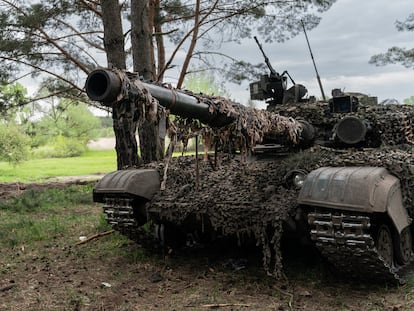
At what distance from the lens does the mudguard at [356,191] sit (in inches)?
172

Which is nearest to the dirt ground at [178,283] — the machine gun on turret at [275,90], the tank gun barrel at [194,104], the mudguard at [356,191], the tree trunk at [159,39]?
the mudguard at [356,191]

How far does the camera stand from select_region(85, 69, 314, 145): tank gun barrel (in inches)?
140

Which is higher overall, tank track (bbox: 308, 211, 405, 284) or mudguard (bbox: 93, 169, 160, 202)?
mudguard (bbox: 93, 169, 160, 202)

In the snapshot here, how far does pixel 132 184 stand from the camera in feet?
19.3

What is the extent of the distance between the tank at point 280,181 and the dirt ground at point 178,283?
24 cm

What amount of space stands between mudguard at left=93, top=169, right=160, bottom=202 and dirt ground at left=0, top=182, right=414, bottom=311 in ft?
3.05

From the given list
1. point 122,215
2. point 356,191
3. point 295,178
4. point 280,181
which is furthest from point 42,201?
point 356,191

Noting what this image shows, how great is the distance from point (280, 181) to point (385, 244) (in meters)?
1.18

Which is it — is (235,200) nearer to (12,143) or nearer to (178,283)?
(178,283)

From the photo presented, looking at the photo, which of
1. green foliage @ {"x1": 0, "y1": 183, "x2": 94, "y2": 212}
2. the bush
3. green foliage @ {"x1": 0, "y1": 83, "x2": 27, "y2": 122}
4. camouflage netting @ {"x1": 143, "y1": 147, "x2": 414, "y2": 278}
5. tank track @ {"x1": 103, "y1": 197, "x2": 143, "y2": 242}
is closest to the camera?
camouflage netting @ {"x1": 143, "y1": 147, "x2": 414, "y2": 278}

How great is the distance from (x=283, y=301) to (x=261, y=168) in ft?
5.13

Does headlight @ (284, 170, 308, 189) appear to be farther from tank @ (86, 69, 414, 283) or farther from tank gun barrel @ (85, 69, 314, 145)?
tank gun barrel @ (85, 69, 314, 145)

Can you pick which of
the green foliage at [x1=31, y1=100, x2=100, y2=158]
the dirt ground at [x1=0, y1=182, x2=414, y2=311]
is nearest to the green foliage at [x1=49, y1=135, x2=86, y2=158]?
the green foliage at [x1=31, y1=100, x2=100, y2=158]

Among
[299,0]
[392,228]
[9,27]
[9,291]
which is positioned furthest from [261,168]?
[9,27]
